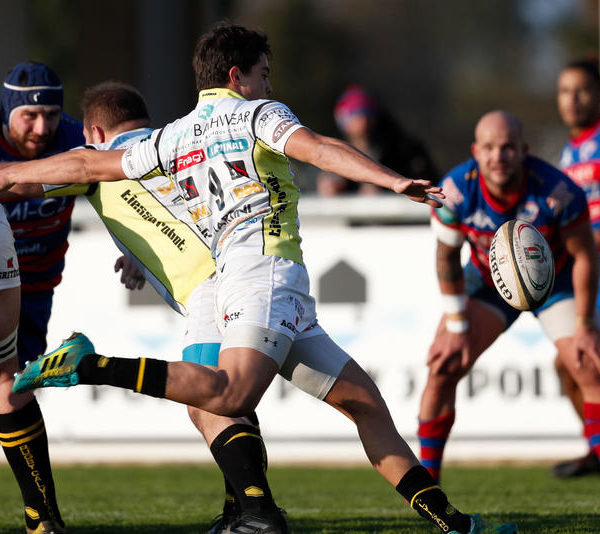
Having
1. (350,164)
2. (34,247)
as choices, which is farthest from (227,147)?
(34,247)

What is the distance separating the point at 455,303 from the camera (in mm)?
7480

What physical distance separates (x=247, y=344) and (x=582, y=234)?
2921 millimetres

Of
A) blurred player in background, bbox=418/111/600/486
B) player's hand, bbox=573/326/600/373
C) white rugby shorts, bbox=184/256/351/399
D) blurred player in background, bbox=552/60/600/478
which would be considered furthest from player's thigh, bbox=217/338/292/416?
blurred player in background, bbox=552/60/600/478

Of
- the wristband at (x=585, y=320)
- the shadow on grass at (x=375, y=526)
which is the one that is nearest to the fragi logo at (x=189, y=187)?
the shadow on grass at (x=375, y=526)

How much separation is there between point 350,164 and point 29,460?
2288 millimetres

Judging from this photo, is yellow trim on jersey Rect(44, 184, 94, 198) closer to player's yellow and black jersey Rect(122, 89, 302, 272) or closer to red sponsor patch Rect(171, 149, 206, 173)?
player's yellow and black jersey Rect(122, 89, 302, 272)

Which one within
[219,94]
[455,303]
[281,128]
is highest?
[219,94]

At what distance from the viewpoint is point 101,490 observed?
883 cm

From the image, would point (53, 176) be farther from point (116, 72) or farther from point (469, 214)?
point (116, 72)

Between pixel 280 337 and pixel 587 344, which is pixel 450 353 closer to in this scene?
pixel 587 344

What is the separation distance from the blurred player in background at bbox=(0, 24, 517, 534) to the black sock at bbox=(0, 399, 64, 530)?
1.05m

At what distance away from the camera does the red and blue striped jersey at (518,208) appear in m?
7.28

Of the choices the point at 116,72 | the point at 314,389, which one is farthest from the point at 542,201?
the point at 116,72

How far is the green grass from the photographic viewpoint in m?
6.63
